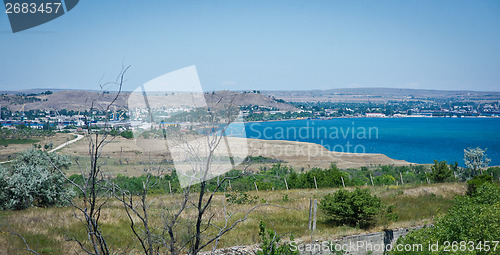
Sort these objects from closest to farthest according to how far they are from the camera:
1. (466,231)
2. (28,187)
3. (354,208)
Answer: (466,231) → (354,208) → (28,187)

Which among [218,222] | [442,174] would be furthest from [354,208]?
[442,174]

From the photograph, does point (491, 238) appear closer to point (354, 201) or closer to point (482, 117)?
point (354, 201)

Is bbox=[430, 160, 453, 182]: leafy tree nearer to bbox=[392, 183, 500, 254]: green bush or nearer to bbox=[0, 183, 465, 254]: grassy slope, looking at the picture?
bbox=[0, 183, 465, 254]: grassy slope

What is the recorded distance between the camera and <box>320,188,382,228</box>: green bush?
1091 centimetres

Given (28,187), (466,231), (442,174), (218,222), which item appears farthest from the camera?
(442,174)

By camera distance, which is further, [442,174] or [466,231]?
[442,174]

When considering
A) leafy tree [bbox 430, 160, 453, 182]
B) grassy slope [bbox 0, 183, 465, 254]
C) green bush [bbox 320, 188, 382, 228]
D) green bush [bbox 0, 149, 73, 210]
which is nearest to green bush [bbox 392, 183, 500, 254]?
grassy slope [bbox 0, 183, 465, 254]

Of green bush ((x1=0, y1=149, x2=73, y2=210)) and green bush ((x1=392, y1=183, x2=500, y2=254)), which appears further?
green bush ((x1=0, y1=149, x2=73, y2=210))

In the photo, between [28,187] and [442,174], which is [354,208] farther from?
[442,174]

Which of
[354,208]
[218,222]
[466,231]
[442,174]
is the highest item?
[466,231]

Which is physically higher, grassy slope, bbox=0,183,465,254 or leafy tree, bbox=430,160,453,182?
grassy slope, bbox=0,183,465,254

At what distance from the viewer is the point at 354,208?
36.7 ft

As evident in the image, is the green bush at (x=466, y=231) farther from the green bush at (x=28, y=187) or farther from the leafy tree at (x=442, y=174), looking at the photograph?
the leafy tree at (x=442, y=174)

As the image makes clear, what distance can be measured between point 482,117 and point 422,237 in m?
204
